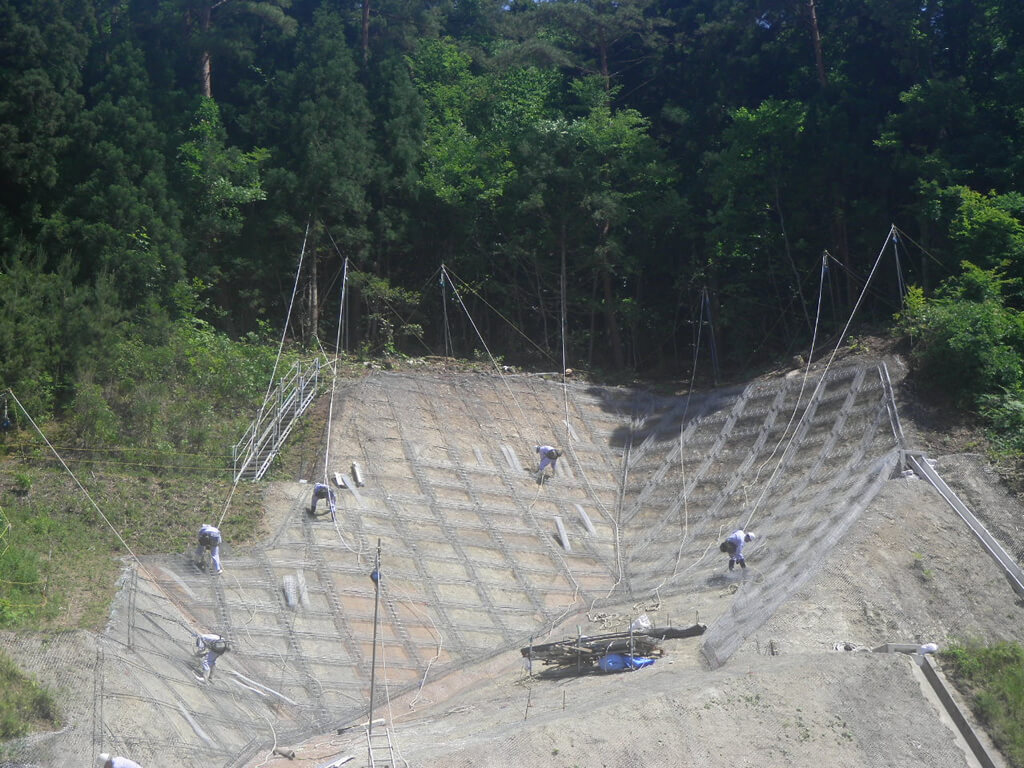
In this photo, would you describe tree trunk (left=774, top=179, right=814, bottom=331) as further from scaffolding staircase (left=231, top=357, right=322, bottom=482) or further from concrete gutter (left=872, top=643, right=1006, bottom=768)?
concrete gutter (left=872, top=643, right=1006, bottom=768)

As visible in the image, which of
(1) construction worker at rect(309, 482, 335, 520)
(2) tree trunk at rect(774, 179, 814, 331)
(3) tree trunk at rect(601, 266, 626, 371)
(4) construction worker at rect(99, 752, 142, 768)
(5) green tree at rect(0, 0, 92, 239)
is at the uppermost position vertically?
(5) green tree at rect(0, 0, 92, 239)

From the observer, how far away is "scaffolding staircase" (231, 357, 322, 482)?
21578mm

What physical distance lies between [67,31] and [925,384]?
69.0ft

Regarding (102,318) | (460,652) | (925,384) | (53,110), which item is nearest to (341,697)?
(460,652)

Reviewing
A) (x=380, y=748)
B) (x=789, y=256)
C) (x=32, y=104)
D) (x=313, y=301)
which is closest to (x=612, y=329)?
(x=789, y=256)

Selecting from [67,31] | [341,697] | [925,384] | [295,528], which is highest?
[67,31]

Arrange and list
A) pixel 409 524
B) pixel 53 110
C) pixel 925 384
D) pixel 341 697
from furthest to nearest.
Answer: pixel 53 110 → pixel 925 384 → pixel 409 524 → pixel 341 697

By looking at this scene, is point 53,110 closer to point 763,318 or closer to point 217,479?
point 217,479

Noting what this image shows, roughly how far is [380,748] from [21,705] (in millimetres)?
4283

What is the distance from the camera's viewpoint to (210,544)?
59.7 feet

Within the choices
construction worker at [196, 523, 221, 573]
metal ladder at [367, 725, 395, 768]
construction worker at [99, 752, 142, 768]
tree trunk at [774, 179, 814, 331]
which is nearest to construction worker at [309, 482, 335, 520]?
construction worker at [196, 523, 221, 573]

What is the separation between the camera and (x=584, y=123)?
30547 millimetres

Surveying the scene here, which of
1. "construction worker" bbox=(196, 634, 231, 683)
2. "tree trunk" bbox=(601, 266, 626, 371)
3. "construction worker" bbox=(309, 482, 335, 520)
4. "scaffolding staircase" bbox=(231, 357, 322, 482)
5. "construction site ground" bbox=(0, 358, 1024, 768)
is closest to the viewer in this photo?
"construction site ground" bbox=(0, 358, 1024, 768)

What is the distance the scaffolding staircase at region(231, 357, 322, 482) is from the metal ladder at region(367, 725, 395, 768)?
7.16 m
